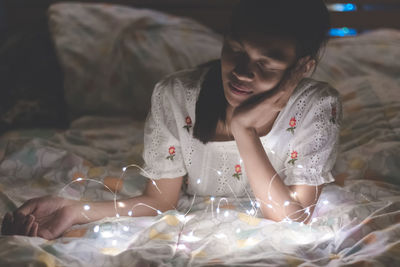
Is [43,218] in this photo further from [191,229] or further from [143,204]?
[191,229]

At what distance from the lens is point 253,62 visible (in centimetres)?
124

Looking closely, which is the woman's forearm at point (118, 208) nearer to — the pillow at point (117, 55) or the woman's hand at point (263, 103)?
the woman's hand at point (263, 103)

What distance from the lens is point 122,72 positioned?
2.34 metres

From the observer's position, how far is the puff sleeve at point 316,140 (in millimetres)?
1418

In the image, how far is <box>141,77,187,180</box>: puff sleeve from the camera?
143 centimetres

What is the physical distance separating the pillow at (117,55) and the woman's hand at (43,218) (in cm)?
100

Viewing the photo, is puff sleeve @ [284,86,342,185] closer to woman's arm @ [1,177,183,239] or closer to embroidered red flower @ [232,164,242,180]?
embroidered red flower @ [232,164,242,180]

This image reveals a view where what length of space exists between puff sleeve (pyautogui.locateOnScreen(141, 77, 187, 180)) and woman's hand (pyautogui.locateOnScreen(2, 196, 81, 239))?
25 centimetres

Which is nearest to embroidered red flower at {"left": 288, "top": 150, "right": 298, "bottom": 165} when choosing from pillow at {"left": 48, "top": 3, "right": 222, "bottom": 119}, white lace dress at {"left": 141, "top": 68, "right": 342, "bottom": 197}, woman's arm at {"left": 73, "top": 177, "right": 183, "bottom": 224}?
white lace dress at {"left": 141, "top": 68, "right": 342, "bottom": 197}

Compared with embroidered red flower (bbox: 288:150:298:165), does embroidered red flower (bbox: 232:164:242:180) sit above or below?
below

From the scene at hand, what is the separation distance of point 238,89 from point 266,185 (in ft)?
1.01

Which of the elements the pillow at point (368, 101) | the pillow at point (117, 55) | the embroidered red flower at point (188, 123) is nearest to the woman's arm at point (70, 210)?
the embroidered red flower at point (188, 123)

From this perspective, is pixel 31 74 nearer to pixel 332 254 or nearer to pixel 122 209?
pixel 122 209

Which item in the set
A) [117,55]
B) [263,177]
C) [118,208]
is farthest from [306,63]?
[117,55]
